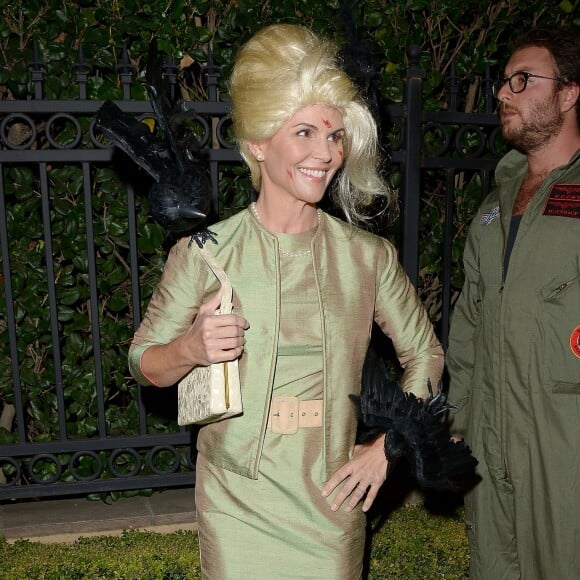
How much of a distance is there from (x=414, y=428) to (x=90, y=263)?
2.03 metres

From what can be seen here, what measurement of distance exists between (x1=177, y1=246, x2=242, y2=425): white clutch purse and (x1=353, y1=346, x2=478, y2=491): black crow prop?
339mm

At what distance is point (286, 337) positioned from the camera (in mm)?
2193

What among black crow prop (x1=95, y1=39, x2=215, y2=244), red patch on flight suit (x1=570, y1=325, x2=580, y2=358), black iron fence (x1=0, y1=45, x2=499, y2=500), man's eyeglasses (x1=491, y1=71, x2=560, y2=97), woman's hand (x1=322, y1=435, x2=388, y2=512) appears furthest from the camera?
black iron fence (x1=0, y1=45, x2=499, y2=500)

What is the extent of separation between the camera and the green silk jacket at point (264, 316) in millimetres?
2174

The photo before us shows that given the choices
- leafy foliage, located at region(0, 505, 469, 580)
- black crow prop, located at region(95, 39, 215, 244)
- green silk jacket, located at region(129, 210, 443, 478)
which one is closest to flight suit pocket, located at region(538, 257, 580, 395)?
green silk jacket, located at region(129, 210, 443, 478)

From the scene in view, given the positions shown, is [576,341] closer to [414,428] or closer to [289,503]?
[414,428]

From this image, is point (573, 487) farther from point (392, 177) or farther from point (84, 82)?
point (84, 82)

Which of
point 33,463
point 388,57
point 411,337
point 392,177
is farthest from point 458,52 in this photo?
point 33,463

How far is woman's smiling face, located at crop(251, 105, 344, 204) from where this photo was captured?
213 cm

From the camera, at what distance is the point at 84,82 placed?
3.37 metres

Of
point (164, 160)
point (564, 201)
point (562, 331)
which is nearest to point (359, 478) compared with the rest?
point (562, 331)

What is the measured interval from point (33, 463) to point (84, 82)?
5.83ft

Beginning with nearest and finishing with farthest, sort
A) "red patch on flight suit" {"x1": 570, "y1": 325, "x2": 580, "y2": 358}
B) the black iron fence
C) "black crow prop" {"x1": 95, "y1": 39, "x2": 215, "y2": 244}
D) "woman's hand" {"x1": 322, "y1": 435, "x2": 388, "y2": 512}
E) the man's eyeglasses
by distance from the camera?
"black crow prop" {"x1": 95, "y1": 39, "x2": 215, "y2": 244}, "woman's hand" {"x1": 322, "y1": 435, "x2": 388, "y2": 512}, "red patch on flight suit" {"x1": 570, "y1": 325, "x2": 580, "y2": 358}, the man's eyeglasses, the black iron fence

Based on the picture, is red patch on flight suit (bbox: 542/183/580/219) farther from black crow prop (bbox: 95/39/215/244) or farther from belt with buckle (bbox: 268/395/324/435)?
black crow prop (bbox: 95/39/215/244)
